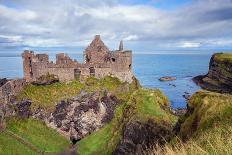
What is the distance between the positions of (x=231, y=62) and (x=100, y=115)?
91.3 m

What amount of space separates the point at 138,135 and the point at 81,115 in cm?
2057

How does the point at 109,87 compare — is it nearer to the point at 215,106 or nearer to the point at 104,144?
the point at 104,144

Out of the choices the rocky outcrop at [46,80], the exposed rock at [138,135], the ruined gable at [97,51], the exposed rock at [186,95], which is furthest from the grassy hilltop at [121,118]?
the exposed rock at [186,95]

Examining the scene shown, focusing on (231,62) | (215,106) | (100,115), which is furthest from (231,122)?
(231,62)

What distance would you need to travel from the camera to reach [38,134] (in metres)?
55.8

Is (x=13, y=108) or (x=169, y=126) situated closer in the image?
(x=169, y=126)

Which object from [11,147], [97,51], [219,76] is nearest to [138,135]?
[11,147]

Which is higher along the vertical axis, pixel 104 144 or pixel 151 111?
pixel 151 111

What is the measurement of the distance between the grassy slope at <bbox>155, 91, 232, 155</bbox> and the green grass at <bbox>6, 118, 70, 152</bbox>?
114 feet

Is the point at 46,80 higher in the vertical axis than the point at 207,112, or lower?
lower

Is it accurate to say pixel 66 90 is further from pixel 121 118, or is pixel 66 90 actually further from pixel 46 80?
pixel 121 118

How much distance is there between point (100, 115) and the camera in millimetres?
60156

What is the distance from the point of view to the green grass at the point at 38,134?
5350 centimetres

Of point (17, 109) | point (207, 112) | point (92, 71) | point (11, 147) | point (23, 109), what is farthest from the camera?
point (92, 71)
